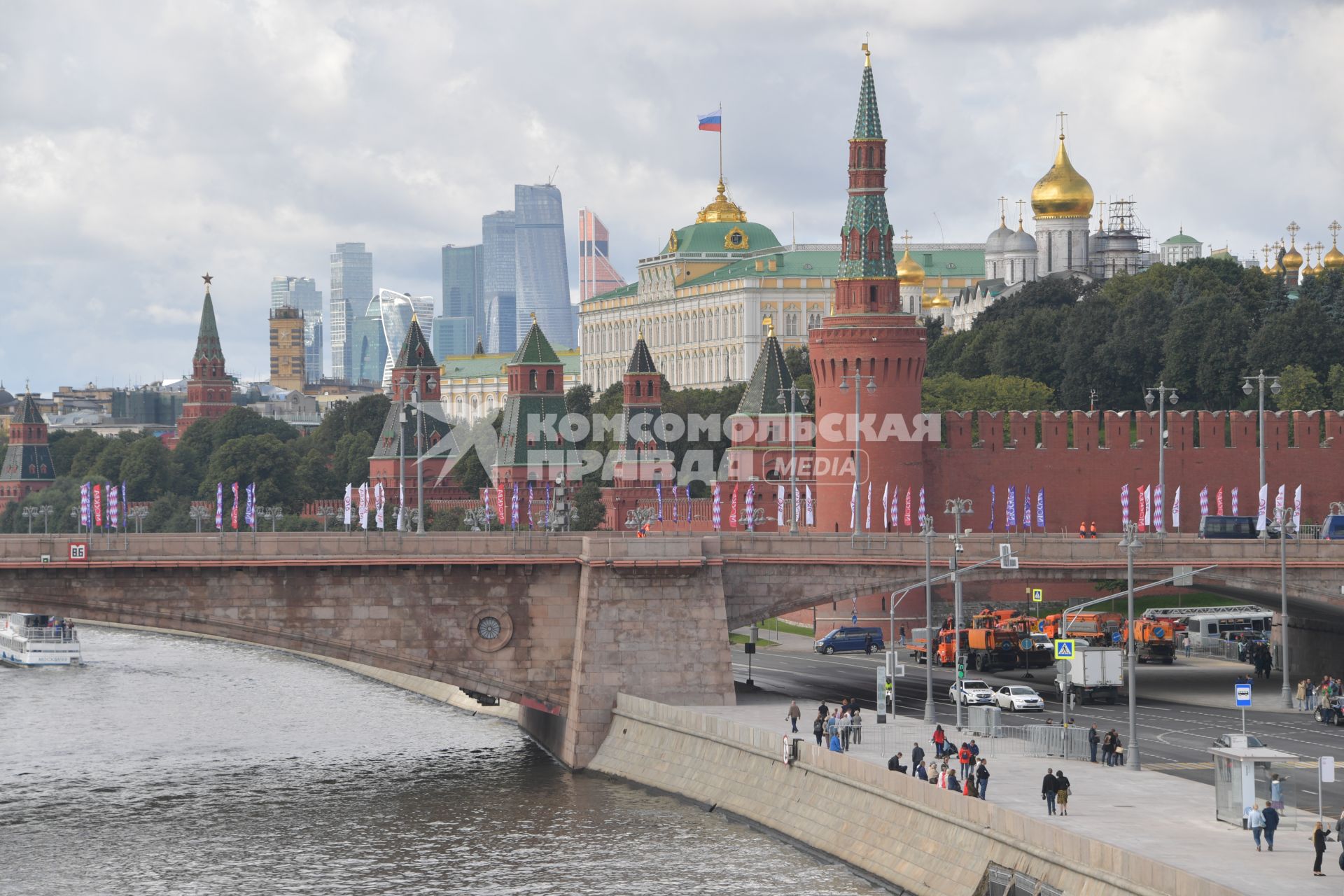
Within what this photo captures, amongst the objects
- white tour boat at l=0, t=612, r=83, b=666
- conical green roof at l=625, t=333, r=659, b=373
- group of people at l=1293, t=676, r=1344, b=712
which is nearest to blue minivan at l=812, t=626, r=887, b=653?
group of people at l=1293, t=676, r=1344, b=712

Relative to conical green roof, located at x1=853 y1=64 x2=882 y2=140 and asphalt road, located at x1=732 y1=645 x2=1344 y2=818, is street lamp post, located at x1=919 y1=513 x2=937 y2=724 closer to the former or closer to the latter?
asphalt road, located at x1=732 y1=645 x2=1344 y2=818

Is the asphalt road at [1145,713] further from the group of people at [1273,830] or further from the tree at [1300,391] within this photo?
the tree at [1300,391]

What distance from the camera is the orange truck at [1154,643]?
9694cm

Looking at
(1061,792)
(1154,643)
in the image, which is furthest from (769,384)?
(1061,792)

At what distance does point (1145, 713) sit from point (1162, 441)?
17627 millimetres

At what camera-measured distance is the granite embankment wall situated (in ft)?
156

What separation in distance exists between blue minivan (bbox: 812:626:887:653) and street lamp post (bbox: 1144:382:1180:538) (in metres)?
13.1

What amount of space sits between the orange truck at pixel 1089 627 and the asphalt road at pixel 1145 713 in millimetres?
1975

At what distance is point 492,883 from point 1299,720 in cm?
2766

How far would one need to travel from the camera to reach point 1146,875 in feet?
148

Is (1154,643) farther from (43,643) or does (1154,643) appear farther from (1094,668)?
(43,643)

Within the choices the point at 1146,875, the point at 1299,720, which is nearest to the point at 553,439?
the point at 1299,720

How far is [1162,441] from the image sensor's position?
301ft

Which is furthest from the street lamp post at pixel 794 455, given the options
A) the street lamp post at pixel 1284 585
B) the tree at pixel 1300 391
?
the tree at pixel 1300 391
